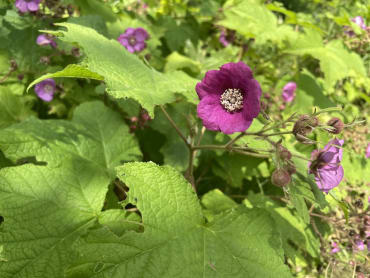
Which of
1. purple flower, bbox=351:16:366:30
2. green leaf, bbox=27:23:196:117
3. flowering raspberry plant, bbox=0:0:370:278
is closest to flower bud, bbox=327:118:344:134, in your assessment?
flowering raspberry plant, bbox=0:0:370:278

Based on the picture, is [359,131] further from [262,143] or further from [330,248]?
[262,143]

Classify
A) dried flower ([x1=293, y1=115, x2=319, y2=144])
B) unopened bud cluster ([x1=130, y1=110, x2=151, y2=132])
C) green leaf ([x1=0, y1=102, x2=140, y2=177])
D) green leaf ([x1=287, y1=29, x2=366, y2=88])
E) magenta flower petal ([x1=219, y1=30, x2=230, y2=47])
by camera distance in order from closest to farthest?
dried flower ([x1=293, y1=115, x2=319, y2=144]), green leaf ([x1=0, y1=102, x2=140, y2=177]), unopened bud cluster ([x1=130, y1=110, x2=151, y2=132]), green leaf ([x1=287, y1=29, x2=366, y2=88]), magenta flower petal ([x1=219, y1=30, x2=230, y2=47])

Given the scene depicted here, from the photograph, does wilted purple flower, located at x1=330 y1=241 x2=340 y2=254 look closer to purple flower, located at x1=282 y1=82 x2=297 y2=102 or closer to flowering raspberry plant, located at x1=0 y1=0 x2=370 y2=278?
flowering raspberry plant, located at x1=0 y1=0 x2=370 y2=278

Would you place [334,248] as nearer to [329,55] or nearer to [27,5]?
[329,55]

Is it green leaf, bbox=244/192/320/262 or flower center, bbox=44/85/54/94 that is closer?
green leaf, bbox=244/192/320/262

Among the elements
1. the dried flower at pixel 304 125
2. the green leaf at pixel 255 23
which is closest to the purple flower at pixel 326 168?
the dried flower at pixel 304 125

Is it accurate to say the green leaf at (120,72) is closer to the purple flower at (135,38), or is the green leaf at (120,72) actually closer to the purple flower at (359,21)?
the purple flower at (135,38)
